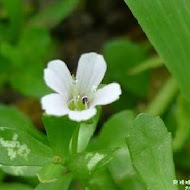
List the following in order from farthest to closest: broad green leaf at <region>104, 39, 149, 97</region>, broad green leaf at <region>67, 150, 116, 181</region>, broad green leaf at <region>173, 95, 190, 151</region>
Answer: broad green leaf at <region>104, 39, 149, 97</region> < broad green leaf at <region>173, 95, 190, 151</region> < broad green leaf at <region>67, 150, 116, 181</region>

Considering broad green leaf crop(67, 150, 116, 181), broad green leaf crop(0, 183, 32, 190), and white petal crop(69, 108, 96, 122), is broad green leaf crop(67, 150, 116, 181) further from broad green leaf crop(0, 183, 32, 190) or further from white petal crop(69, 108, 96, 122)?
broad green leaf crop(0, 183, 32, 190)

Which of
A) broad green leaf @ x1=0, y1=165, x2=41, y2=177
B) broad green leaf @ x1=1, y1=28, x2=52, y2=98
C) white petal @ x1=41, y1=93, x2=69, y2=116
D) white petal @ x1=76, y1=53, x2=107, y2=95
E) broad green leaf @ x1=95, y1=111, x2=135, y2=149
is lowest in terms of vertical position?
white petal @ x1=41, y1=93, x2=69, y2=116

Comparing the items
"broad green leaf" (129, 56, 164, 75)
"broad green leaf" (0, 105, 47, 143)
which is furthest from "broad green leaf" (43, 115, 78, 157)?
"broad green leaf" (129, 56, 164, 75)

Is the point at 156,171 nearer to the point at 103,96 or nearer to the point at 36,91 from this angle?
the point at 103,96

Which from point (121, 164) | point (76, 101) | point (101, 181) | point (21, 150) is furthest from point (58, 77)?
point (121, 164)

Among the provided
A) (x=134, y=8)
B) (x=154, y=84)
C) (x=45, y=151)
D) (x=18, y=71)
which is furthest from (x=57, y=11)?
(x=45, y=151)

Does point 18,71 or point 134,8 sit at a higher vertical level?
point 18,71
